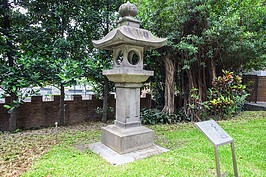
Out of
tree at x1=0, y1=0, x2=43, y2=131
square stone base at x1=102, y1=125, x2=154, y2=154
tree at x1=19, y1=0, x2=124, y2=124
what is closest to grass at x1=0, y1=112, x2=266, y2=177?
square stone base at x1=102, y1=125, x2=154, y2=154

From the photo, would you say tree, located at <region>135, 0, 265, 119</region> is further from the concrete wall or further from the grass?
the concrete wall

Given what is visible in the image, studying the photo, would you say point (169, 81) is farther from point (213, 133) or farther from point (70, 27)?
point (213, 133)

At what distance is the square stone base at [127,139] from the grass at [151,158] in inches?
15.4

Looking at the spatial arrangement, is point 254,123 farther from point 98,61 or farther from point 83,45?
point 83,45

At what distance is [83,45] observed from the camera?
243 inches

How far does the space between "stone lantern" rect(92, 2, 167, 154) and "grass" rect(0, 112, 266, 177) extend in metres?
0.45

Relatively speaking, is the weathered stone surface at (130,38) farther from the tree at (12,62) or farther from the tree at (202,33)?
the tree at (12,62)

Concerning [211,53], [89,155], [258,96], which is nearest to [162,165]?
[89,155]

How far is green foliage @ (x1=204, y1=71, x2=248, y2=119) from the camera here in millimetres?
6250

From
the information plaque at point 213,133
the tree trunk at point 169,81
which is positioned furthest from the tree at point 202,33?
the information plaque at point 213,133

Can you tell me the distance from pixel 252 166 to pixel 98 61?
14.7ft

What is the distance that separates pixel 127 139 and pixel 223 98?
429cm

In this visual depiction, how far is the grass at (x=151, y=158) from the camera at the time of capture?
8.87 feet

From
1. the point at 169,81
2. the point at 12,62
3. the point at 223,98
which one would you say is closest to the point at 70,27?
the point at 12,62
